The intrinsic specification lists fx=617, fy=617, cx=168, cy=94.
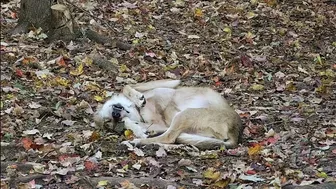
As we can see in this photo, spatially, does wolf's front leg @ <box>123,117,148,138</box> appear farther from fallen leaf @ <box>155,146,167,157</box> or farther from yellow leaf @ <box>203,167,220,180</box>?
yellow leaf @ <box>203,167,220,180</box>

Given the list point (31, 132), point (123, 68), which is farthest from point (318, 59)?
point (31, 132)

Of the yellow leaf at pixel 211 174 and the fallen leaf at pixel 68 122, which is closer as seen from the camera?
the yellow leaf at pixel 211 174

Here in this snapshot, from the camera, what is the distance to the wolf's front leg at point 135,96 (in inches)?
297

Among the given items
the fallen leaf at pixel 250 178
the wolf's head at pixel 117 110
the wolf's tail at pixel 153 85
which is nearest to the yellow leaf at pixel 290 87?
the wolf's tail at pixel 153 85

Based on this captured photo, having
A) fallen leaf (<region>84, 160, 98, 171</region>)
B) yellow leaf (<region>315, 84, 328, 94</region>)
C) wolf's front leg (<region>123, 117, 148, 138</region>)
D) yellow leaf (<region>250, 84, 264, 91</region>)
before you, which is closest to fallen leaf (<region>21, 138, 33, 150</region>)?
fallen leaf (<region>84, 160, 98, 171</region>)

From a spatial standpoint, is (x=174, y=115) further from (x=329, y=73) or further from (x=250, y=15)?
(x=250, y=15)

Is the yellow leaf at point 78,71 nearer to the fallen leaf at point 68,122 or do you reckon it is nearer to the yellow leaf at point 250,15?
the fallen leaf at point 68,122

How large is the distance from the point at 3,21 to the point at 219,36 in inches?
147

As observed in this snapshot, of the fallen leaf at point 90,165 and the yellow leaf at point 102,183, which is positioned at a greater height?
the yellow leaf at point 102,183

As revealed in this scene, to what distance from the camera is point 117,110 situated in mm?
7262

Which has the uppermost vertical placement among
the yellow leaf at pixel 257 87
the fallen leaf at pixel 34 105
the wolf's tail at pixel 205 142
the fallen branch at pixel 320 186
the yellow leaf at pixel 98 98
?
the fallen branch at pixel 320 186

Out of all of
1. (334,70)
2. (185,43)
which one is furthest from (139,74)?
(334,70)

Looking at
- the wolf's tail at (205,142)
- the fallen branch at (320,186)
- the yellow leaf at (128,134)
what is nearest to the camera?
the fallen branch at (320,186)

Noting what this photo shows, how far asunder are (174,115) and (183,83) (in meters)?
1.47
